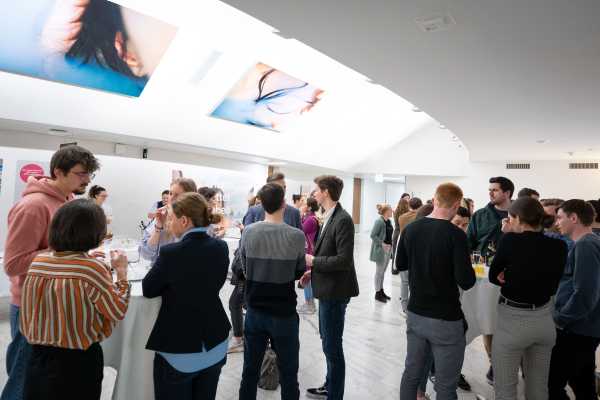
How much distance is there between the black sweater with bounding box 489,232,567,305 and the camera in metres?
1.96

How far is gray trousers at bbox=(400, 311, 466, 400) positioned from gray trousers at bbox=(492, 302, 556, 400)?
0.37m

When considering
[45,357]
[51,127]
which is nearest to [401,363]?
[45,357]

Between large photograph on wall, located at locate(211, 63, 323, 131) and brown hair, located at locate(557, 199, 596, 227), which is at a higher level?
large photograph on wall, located at locate(211, 63, 323, 131)

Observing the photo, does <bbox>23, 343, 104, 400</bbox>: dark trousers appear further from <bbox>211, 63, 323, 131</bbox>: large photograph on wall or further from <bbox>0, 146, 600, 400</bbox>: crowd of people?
<bbox>211, 63, 323, 131</bbox>: large photograph on wall

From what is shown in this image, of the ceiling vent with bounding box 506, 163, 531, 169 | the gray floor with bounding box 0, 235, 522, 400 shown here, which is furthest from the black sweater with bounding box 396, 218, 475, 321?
the ceiling vent with bounding box 506, 163, 531, 169

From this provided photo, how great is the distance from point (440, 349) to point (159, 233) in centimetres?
192

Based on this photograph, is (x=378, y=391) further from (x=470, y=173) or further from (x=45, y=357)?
(x=470, y=173)

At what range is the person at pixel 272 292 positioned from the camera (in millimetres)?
1938

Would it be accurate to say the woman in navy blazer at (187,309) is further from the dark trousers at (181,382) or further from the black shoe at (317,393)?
the black shoe at (317,393)

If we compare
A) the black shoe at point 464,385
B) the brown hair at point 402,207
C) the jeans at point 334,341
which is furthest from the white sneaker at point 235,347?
the brown hair at point 402,207

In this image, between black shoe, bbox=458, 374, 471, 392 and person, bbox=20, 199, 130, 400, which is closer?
person, bbox=20, 199, 130, 400

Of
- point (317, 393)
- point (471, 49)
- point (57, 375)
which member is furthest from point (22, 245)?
point (471, 49)

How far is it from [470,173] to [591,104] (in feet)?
24.7

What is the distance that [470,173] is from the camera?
11.6m
